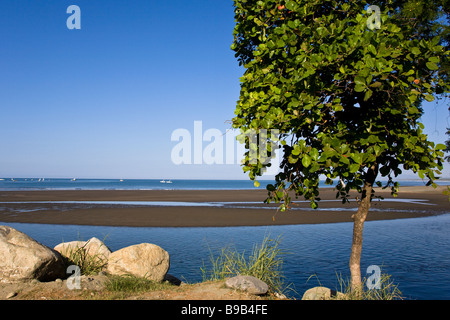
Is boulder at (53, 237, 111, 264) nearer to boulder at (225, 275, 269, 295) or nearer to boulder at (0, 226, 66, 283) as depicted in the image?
boulder at (0, 226, 66, 283)

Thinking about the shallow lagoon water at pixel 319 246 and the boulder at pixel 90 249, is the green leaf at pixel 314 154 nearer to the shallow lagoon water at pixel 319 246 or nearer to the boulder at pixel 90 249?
the shallow lagoon water at pixel 319 246

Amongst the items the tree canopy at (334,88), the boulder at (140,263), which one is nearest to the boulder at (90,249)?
the boulder at (140,263)

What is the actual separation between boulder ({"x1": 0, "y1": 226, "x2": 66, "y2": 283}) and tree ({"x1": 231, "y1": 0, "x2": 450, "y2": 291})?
5.43m

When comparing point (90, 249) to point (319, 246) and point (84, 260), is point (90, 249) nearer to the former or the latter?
point (84, 260)

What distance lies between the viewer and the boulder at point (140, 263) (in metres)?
8.99

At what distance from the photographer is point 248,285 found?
7.21 metres

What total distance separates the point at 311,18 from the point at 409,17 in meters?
3.09

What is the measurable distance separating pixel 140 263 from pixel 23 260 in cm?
282

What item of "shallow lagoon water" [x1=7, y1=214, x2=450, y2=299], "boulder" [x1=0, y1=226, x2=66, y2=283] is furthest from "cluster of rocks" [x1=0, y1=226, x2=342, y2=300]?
"shallow lagoon water" [x1=7, y1=214, x2=450, y2=299]

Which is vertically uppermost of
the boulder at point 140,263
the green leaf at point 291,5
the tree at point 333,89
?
the green leaf at point 291,5

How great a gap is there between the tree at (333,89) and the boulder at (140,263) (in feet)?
15.7

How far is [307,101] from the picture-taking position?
17.5ft

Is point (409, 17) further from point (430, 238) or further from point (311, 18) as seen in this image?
point (430, 238)
